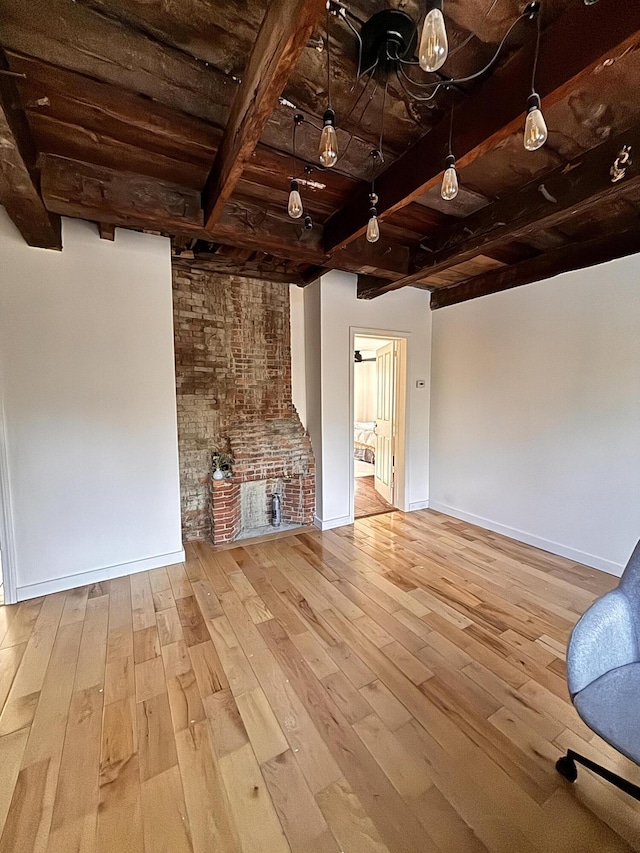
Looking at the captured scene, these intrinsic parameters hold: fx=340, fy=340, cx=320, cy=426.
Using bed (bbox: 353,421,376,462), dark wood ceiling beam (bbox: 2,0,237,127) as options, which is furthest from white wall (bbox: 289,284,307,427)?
bed (bbox: 353,421,376,462)

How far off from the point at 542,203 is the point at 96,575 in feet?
13.1

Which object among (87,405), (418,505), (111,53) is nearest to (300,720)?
(87,405)

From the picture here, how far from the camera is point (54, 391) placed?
98.1 inches

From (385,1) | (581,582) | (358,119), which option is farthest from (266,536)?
(385,1)

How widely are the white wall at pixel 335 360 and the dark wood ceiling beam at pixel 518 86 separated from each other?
1.72 metres

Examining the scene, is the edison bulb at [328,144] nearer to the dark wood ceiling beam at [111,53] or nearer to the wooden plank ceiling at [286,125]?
the wooden plank ceiling at [286,125]

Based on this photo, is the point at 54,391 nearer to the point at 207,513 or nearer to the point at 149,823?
the point at 207,513

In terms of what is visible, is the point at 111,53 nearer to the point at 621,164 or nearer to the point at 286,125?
the point at 286,125

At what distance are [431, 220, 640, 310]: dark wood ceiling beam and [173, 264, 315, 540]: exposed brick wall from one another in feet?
6.67

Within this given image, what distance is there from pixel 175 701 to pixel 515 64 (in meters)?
3.08

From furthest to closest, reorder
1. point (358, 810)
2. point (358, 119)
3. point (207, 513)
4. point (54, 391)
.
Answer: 1. point (207, 513)
2. point (54, 391)
3. point (358, 119)
4. point (358, 810)

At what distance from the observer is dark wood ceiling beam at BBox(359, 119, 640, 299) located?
172cm

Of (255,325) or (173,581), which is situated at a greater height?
(255,325)

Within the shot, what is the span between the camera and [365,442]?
7.40m
